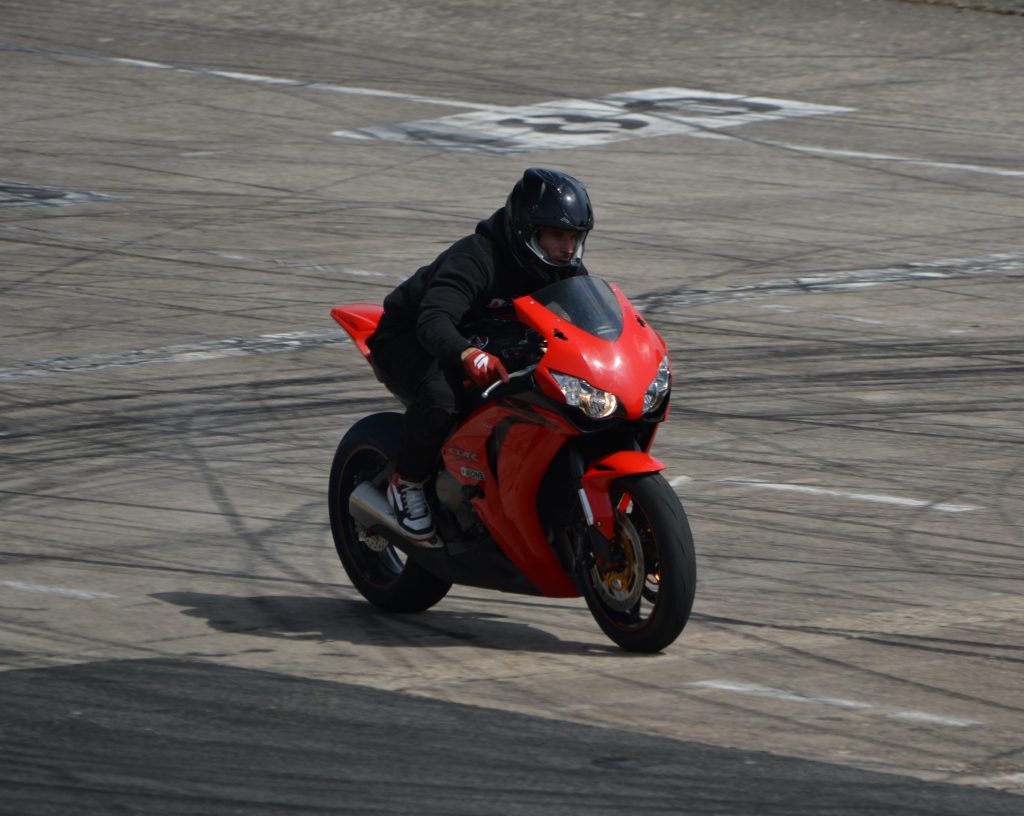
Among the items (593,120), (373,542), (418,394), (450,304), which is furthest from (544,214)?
(593,120)

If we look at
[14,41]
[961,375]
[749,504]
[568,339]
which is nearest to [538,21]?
[14,41]

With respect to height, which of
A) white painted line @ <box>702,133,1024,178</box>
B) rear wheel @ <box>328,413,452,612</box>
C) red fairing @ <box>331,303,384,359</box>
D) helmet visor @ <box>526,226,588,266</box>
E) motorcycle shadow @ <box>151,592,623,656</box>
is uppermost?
helmet visor @ <box>526,226,588,266</box>

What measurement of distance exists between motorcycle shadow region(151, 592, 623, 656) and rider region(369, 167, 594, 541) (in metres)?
0.38

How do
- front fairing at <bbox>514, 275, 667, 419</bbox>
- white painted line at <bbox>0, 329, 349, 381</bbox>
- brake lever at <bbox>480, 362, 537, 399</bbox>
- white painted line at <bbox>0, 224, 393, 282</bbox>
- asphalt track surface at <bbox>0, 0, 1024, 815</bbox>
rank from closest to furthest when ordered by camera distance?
asphalt track surface at <bbox>0, 0, 1024, 815</bbox> < front fairing at <bbox>514, 275, 667, 419</bbox> < brake lever at <bbox>480, 362, 537, 399</bbox> < white painted line at <bbox>0, 329, 349, 381</bbox> < white painted line at <bbox>0, 224, 393, 282</bbox>

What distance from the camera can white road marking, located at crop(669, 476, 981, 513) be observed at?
9.04 meters

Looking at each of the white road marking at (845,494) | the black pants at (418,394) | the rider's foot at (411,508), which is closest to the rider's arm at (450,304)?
the black pants at (418,394)

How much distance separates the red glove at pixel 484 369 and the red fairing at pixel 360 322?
927 millimetres

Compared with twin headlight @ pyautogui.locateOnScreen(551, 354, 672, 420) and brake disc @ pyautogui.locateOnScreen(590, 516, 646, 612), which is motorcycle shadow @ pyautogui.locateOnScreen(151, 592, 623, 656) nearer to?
brake disc @ pyautogui.locateOnScreen(590, 516, 646, 612)

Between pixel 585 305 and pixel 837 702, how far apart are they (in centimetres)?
160

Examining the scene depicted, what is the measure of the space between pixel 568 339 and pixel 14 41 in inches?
821

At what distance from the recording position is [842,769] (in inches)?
223

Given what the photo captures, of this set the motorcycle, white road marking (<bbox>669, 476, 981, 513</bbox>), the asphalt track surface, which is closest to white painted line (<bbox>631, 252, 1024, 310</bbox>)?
the asphalt track surface

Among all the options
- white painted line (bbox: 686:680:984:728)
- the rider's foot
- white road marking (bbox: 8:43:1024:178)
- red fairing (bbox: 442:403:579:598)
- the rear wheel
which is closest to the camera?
white painted line (bbox: 686:680:984:728)

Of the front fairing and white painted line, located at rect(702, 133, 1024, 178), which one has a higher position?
the front fairing
